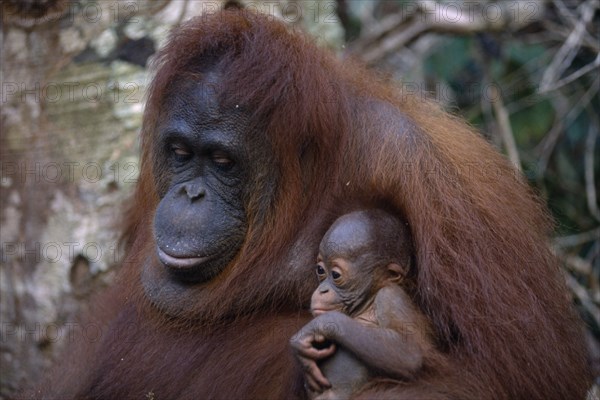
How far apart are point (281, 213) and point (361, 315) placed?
1.98 feet

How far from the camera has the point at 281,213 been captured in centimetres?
378

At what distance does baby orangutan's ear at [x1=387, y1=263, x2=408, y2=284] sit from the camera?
348 centimetres

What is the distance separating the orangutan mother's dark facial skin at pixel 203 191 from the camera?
→ 12.2 ft

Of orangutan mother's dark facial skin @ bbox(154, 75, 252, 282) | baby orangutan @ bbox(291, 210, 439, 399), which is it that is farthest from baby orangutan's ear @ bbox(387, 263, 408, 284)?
orangutan mother's dark facial skin @ bbox(154, 75, 252, 282)

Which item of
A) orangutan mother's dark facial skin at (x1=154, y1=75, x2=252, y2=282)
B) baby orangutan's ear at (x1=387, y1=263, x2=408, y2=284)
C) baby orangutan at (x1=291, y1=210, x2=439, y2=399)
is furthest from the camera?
orangutan mother's dark facial skin at (x1=154, y1=75, x2=252, y2=282)

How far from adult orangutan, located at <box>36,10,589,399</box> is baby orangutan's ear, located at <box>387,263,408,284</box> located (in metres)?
0.07

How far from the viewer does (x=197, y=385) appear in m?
3.74

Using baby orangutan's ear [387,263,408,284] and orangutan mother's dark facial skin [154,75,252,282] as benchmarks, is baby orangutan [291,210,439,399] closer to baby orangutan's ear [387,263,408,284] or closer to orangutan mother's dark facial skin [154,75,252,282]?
baby orangutan's ear [387,263,408,284]

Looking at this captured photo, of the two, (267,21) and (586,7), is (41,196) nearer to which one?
(267,21)

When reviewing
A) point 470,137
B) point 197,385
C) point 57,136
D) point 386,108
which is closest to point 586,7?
point 470,137

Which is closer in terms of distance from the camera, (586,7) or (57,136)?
(57,136)

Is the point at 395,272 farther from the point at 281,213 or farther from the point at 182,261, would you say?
→ the point at 182,261

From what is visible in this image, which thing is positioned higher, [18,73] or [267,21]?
[267,21]

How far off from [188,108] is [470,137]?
1258 mm
